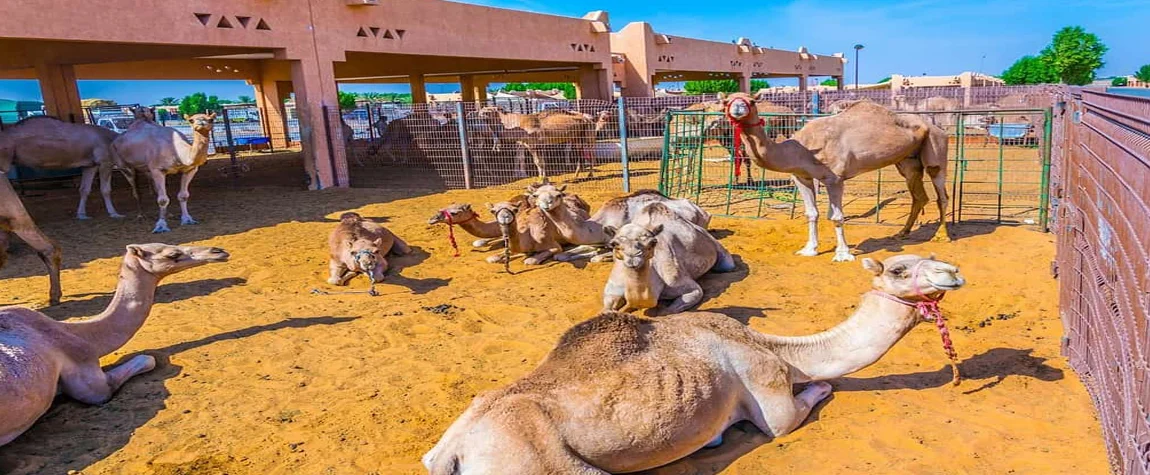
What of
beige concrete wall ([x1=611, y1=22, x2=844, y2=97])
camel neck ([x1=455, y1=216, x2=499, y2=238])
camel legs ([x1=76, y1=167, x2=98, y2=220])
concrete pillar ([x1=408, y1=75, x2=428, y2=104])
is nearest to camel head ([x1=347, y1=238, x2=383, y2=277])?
camel neck ([x1=455, y1=216, x2=499, y2=238])

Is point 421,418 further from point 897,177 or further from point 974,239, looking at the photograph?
point 897,177

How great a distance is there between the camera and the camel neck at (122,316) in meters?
5.30

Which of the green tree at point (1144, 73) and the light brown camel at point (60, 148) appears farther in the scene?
the green tree at point (1144, 73)

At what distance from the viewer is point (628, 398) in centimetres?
345

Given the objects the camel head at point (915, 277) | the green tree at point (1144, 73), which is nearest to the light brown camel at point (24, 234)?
the camel head at point (915, 277)

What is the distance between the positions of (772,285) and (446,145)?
34.9ft

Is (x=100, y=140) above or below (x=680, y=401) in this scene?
above

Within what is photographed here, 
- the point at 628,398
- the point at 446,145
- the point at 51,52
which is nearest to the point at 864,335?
the point at 628,398

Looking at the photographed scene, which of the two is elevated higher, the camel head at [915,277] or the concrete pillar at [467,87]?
the concrete pillar at [467,87]

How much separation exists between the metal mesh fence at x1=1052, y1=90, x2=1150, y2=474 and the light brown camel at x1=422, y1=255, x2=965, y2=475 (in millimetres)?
768

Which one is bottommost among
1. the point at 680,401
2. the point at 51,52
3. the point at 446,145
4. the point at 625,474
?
the point at 625,474

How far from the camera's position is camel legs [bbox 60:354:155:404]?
4.92 meters

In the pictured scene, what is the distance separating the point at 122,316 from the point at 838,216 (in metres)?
6.77

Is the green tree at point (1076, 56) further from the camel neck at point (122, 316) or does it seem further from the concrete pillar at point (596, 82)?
the camel neck at point (122, 316)
